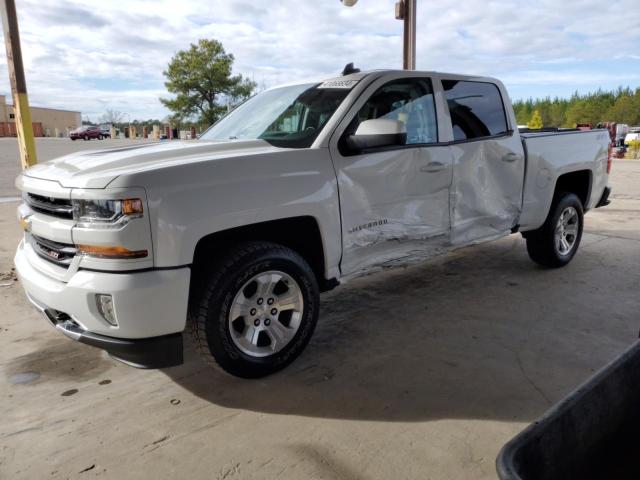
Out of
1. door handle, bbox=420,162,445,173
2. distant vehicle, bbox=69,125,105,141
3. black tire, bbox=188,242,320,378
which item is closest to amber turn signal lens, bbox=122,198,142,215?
black tire, bbox=188,242,320,378

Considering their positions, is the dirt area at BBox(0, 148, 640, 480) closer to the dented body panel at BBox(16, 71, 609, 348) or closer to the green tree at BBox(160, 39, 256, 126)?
the dented body panel at BBox(16, 71, 609, 348)

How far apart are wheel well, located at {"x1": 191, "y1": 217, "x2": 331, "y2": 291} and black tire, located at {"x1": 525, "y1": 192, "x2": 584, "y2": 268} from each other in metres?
2.98

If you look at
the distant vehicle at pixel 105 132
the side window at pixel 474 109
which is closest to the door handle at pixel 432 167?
the side window at pixel 474 109

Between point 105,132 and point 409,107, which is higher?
point 105,132

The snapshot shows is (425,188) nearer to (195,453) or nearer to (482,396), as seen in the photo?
(482,396)

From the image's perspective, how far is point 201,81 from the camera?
40.3m

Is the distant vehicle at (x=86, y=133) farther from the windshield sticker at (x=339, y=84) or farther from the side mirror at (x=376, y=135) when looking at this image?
the side mirror at (x=376, y=135)

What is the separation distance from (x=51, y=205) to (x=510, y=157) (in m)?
3.80

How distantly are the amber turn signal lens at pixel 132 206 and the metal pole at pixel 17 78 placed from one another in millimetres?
4329

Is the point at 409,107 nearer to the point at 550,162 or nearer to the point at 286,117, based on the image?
the point at 286,117

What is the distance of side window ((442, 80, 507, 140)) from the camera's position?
14.0ft

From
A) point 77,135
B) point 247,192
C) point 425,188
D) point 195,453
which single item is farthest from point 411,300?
point 77,135

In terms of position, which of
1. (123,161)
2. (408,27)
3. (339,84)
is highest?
(408,27)

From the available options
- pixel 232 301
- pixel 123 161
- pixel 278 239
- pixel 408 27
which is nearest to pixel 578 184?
pixel 278 239
